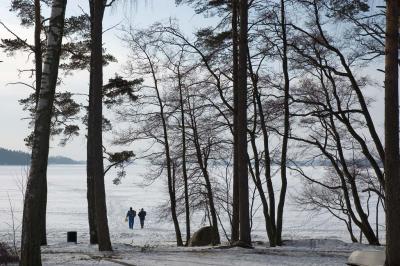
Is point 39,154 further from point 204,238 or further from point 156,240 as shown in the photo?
point 156,240

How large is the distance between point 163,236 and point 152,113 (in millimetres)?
9447

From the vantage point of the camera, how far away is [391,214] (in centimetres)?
831

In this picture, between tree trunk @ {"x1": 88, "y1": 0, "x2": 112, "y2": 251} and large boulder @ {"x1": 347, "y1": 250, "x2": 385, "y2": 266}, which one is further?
tree trunk @ {"x1": 88, "y1": 0, "x2": 112, "y2": 251}

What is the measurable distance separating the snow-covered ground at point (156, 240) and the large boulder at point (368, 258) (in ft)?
2.11

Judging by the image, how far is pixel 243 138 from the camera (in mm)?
12781

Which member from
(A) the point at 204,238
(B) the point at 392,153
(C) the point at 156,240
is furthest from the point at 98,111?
(C) the point at 156,240

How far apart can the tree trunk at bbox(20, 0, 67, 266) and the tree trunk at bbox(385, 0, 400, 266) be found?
556 centimetres

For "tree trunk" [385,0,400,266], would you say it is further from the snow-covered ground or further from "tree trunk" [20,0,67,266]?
"tree trunk" [20,0,67,266]

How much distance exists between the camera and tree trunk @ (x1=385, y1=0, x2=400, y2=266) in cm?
827

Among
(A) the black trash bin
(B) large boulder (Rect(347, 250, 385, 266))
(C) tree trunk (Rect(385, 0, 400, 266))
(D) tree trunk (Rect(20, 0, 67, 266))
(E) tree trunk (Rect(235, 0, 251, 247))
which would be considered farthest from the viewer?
(A) the black trash bin

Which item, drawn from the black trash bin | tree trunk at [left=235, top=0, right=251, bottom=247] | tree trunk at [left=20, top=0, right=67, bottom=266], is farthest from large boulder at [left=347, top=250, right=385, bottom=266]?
the black trash bin

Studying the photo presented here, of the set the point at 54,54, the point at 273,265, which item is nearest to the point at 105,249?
the point at 273,265

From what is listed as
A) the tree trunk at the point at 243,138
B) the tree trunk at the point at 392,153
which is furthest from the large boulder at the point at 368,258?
the tree trunk at the point at 243,138

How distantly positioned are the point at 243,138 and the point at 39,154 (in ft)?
20.2
